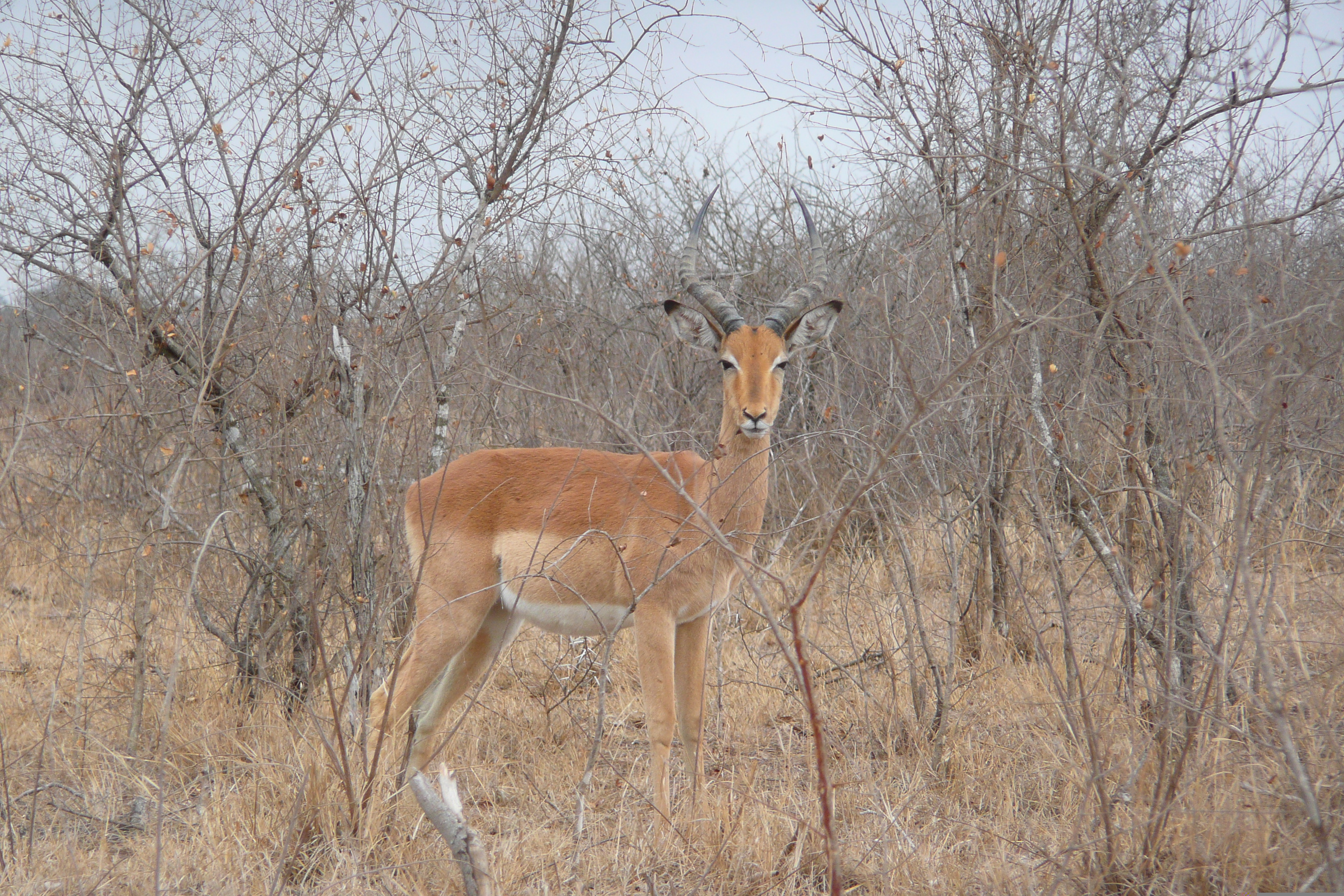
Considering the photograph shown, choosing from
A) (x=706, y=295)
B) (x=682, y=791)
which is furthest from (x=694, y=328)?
(x=682, y=791)

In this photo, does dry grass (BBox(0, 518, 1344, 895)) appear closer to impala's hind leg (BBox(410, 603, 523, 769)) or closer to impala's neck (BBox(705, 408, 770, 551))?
impala's hind leg (BBox(410, 603, 523, 769))

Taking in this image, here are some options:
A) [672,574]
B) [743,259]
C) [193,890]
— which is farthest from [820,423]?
[193,890]

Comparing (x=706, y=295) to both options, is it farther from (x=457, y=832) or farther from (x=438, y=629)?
→ (x=457, y=832)

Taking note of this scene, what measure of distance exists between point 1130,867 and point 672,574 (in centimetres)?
219

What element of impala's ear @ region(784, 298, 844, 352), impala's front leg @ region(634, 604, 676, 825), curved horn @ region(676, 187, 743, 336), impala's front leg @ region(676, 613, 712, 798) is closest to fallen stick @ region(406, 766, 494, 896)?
impala's front leg @ region(634, 604, 676, 825)

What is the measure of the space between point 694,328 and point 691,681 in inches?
71.8

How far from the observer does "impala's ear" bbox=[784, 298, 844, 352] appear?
5180 millimetres

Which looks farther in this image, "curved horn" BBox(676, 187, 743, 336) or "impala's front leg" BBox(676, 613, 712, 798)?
"curved horn" BBox(676, 187, 743, 336)

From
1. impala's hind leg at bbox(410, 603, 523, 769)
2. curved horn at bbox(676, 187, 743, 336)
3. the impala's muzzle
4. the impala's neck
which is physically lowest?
impala's hind leg at bbox(410, 603, 523, 769)

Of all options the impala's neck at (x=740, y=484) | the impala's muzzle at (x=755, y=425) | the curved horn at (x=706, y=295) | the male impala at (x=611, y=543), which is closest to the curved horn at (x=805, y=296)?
the male impala at (x=611, y=543)

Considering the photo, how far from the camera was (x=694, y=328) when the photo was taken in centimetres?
542

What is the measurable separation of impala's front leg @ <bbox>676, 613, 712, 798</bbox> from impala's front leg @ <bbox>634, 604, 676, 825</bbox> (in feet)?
0.69

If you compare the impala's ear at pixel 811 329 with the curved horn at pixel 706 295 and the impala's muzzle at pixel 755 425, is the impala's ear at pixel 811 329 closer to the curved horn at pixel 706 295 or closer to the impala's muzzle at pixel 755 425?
the curved horn at pixel 706 295

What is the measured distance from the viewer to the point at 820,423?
29.4 ft
